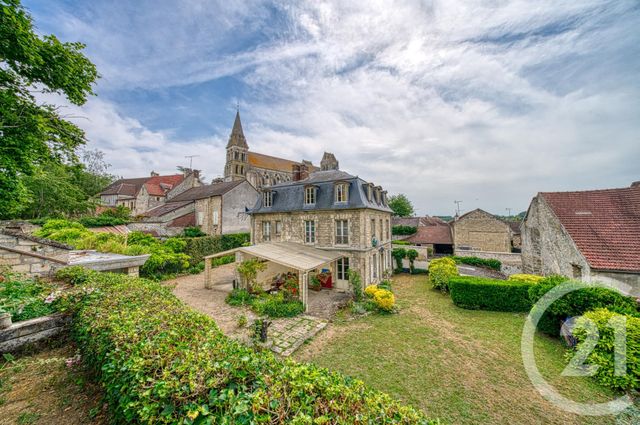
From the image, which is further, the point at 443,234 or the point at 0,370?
the point at 443,234

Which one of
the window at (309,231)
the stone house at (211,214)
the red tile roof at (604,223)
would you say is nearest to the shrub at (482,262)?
the red tile roof at (604,223)

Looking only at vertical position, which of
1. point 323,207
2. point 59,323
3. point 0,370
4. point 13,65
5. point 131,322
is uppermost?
point 13,65

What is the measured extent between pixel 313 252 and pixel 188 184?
25062 mm

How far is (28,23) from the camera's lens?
20.2ft

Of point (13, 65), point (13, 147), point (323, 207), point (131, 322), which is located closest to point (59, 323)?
point (131, 322)

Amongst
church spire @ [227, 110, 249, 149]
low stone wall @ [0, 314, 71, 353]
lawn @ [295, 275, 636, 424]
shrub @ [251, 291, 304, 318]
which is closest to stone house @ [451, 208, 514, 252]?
lawn @ [295, 275, 636, 424]

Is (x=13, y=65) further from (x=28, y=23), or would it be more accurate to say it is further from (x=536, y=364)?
(x=536, y=364)

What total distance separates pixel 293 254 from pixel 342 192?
4.38 m

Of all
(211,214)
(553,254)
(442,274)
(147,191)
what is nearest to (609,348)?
(442,274)

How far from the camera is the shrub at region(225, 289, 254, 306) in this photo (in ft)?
32.6

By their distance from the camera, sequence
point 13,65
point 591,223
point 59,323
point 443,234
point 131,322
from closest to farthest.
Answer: point 131,322 < point 59,323 < point 13,65 < point 591,223 < point 443,234

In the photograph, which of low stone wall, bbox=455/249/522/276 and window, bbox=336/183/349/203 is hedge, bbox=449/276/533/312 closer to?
window, bbox=336/183/349/203

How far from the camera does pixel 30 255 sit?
17.4 feet

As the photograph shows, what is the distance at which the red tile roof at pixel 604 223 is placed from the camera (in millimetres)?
8031
